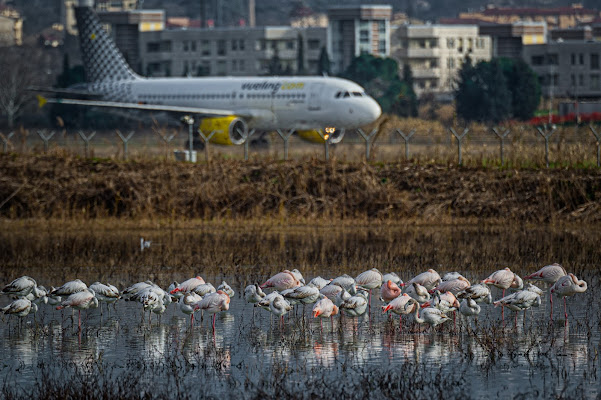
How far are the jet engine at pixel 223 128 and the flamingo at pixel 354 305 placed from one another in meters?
35.2

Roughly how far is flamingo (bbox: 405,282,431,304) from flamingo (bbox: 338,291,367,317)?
84 cm

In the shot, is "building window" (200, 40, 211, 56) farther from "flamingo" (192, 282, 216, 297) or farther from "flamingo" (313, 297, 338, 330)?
"flamingo" (313, 297, 338, 330)

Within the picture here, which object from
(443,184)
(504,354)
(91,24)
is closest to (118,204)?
(443,184)

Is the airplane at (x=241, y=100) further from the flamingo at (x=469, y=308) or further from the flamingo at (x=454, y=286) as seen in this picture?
the flamingo at (x=469, y=308)

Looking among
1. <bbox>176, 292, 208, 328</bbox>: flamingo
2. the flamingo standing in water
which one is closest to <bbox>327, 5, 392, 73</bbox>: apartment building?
the flamingo standing in water

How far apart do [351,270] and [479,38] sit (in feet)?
416

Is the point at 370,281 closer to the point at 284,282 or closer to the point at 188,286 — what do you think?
the point at 284,282

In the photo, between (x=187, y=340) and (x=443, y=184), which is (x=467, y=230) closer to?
(x=443, y=184)

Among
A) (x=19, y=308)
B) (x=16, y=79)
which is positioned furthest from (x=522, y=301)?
(x=16, y=79)

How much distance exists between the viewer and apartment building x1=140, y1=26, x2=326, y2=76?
137750mm

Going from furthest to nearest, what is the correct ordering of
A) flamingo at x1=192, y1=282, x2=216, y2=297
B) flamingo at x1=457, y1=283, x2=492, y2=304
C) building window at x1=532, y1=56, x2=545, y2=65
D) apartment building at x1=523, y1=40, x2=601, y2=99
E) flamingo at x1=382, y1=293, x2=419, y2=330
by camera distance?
1. building window at x1=532, y1=56, x2=545, y2=65
2. apartment building at x1=523, y1=40, x2=601, y2=99
3. flamingo at x1=192, y1=282, x2=216, y2=297
4. flamingo at x1=457, y1=283, x2=492, y2=304
5. flamingo at x1=382, y1=293, x2=419, y2=330

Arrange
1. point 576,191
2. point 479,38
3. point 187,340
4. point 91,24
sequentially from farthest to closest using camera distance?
point 479,38, point 91,24, point 576,191, point 187,340

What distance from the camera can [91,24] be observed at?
64812 mm

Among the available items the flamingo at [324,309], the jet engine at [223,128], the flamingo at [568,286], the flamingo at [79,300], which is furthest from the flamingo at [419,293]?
the jet engine at [223,128]
